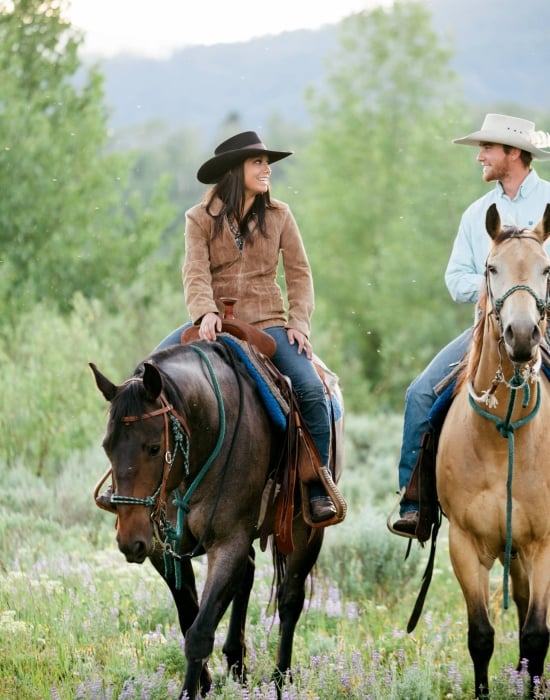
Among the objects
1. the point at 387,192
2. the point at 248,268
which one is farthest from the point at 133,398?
the point at 387,192

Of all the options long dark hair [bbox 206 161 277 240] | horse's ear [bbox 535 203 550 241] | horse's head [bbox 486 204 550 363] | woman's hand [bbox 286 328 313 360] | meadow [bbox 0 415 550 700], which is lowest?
meadow [bbox 0 415 550 700]

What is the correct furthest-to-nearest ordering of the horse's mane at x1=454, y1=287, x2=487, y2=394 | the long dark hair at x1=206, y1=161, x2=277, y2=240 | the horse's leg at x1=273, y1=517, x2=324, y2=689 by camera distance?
1. the horse's leg at x1=273, y1=517, x2=324, y2=689
2. the long dark hair at x1=206, y1=161, x2=277, y2=240
3. the horse's mane at x1=454, y1=287, x2=487, y2=394

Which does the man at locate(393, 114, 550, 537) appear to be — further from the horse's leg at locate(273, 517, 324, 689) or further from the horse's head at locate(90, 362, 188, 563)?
the horse's head at locate(90, 362, 188, 563)

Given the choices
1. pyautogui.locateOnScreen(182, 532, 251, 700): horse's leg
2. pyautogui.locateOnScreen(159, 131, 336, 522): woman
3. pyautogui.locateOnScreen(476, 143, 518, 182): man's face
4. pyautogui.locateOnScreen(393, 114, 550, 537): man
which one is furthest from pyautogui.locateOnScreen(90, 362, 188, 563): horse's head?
pyautogui.locateOnScreen(476, 143, 518, 182): man's face

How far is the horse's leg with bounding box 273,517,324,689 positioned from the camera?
6.13 metres

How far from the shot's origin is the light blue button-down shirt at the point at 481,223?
227 inches

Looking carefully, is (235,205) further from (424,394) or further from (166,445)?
(166,445)

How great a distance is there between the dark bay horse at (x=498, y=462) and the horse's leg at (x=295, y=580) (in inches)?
43.9

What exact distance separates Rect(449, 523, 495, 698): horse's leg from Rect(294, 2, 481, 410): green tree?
20.9 metres

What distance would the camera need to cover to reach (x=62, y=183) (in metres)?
17.9

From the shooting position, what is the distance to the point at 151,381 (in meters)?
4.51

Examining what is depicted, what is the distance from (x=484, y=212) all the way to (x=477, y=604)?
86.6 inches

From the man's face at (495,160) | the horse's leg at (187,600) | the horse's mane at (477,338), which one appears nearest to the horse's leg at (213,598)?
the horse's leg at (187,600)

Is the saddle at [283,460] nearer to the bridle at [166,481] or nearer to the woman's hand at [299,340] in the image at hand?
Answer: the woman's hand at [299,340]
